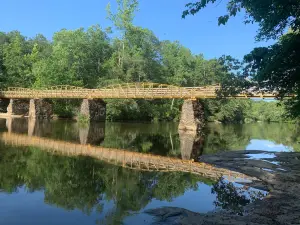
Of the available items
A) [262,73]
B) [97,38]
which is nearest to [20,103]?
[97,38]

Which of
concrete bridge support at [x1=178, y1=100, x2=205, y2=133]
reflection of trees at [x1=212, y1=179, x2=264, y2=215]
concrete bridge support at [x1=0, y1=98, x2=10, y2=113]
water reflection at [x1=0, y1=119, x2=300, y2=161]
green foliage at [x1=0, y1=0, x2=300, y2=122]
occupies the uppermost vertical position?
green foliage at [x1=0, y1=0, x2=300, y2=122]

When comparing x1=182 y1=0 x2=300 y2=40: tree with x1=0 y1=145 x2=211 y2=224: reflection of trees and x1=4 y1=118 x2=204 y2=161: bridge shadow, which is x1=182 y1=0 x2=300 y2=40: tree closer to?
x1=0 y1=145 x2=211 y2=224: reflection of trees

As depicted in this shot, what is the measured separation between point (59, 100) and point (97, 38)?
41.9ft

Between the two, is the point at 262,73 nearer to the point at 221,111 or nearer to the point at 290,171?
the point at 290,171

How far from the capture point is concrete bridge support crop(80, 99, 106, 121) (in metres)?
42.1

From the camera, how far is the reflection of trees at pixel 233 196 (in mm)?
8087

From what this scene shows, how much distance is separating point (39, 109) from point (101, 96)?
12.1 metres

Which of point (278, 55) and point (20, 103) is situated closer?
point (278, 55)

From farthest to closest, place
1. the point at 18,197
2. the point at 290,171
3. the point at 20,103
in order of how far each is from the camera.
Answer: the point at 20,103
the point at 290,171
the point at 18,197

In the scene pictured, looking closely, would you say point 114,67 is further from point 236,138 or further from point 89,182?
point 89,182

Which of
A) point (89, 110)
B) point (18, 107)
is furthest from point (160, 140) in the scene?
point (18, 107)

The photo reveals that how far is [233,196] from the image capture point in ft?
29.7

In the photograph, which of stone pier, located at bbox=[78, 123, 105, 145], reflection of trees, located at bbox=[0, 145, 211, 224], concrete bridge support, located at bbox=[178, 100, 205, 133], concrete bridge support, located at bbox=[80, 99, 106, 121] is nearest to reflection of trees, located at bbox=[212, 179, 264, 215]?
reflection of trees, located at bbox=[0, 145, 211, 224]

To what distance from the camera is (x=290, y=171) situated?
12.2 meters
